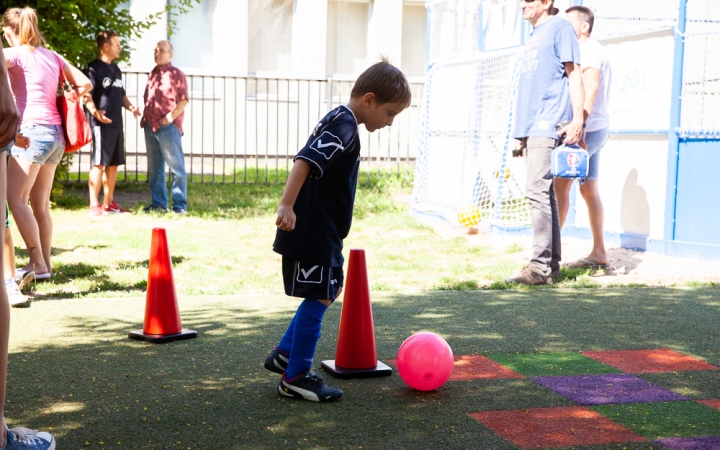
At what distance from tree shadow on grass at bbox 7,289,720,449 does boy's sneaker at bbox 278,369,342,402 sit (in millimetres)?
37

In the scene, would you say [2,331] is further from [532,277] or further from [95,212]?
[95,212]

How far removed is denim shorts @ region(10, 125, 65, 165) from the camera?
229 inches

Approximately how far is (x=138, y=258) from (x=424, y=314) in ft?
10.5

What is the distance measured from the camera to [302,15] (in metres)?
17.9

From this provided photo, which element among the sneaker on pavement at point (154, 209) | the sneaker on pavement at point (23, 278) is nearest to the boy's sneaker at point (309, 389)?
the sneaker on pavement at point (23, 278)

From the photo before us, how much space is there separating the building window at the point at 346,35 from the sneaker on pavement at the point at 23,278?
13.5 meters

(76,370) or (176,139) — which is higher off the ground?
(176,139)

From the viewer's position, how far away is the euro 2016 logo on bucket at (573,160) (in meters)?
→ 6.50

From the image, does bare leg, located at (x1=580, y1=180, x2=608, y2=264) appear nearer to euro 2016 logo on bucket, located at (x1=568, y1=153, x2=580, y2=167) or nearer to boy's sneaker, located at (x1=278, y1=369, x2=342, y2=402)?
euro 2016 logo on bucket, located at (x1=568, y1=153, x2=580, y2=167)

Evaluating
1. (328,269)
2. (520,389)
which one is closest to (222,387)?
(328,269)

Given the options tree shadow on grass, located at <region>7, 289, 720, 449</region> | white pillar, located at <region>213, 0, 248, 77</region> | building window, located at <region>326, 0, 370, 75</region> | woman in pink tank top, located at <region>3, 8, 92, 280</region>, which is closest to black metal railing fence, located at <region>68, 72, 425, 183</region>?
white pillar, located at <region>213, 0, 248, 77</region>

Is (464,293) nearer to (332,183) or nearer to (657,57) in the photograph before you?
(332,183)

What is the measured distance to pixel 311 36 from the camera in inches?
705

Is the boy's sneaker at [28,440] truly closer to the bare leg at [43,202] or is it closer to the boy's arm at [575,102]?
the bare leg at [43,202]
